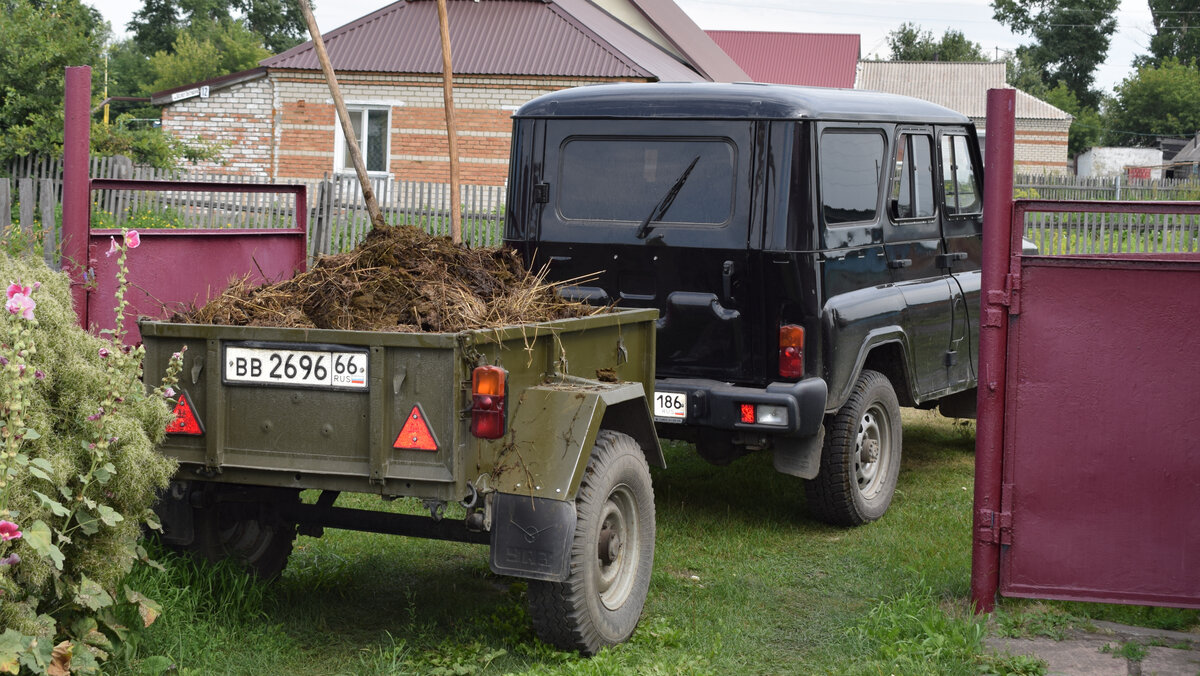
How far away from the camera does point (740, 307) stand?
6484 millimetres

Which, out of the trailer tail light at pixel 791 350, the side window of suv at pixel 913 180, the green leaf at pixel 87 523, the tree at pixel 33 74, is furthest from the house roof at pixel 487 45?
the green leaf at pixel 87 523

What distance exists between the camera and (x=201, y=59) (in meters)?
60.2

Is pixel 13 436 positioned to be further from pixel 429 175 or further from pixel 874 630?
pixel 429 175

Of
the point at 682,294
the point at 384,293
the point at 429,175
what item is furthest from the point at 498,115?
the point at 384,293

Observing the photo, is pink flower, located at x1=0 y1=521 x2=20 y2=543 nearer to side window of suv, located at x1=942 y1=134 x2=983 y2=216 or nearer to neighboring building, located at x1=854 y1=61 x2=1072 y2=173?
side window of suv, located at x1=942 y1=134 x2=983 y2=216

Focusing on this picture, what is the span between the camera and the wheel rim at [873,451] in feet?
23.2

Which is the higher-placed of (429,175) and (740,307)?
(429,175)

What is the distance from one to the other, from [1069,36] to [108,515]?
93594mm

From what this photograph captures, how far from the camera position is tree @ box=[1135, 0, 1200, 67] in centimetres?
8656

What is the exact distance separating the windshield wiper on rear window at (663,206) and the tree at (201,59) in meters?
55.1

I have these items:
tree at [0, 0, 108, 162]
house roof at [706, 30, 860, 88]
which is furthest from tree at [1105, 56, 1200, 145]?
tree at [0, 0, 108, 162]

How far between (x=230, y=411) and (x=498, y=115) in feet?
72.2

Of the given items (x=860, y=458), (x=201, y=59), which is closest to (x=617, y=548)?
(x=860, y=458)

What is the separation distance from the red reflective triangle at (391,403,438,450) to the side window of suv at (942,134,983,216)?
477 centimetres
